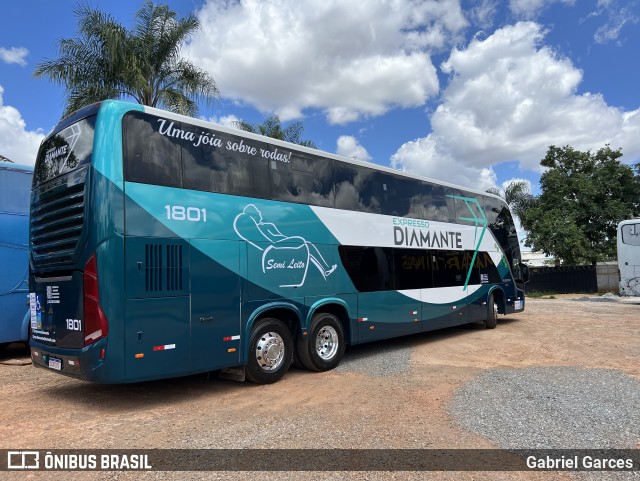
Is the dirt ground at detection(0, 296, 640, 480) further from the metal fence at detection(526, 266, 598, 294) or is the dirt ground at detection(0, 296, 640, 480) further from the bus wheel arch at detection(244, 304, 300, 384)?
the metal fence at detection(526, 266, 598, 294)

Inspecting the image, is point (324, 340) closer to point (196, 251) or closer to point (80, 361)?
point (196, 251)

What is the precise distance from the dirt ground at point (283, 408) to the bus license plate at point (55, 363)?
0.53 m

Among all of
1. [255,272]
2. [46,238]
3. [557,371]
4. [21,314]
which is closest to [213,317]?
[255,272]

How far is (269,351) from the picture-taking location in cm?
742

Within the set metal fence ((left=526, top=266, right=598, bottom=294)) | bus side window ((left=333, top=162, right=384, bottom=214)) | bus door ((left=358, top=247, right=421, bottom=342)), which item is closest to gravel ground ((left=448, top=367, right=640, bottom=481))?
bus door ((left=358, top=247, right=421, bottom=342))

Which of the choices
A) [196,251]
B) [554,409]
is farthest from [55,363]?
[554,409]

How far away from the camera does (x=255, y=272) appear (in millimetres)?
7191

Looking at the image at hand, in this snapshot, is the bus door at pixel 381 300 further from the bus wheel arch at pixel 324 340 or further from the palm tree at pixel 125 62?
the palm tree at pixel 125 62

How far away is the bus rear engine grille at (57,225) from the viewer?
6.04 metres

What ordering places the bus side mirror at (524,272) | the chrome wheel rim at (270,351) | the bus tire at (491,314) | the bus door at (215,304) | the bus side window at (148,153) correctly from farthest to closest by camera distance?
the bus side mirror at (524,272) → the bus tire at (491,314) → the chrome wheel rim at (270,351) → the bus door at (215,304) → the bus side window at (148,153)

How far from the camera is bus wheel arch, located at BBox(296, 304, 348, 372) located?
8.02 metres

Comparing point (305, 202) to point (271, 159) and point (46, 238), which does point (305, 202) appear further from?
point (46, 238)

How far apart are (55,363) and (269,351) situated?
9.61 ft

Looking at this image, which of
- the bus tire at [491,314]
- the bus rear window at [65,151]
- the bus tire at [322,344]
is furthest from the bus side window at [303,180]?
the bus tire at [491,314]
